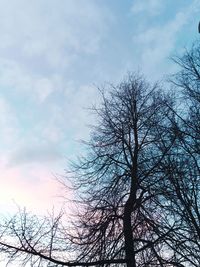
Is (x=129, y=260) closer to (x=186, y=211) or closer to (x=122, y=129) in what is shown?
(x=186, y=211)

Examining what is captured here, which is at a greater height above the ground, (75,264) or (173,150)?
(173,150)

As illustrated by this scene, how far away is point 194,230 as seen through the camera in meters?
10.2

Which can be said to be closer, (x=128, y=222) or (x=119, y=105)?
(x=128, y=222)

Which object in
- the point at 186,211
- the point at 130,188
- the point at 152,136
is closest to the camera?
the point at 186,211

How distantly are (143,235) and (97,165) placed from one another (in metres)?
2.60

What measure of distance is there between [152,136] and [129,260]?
152 inches

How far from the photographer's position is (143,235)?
1073 centimetres

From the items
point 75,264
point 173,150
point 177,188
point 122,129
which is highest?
point 122,129

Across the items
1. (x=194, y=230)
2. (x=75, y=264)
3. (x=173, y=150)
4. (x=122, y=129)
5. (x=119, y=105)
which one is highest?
(x=119, y=105)

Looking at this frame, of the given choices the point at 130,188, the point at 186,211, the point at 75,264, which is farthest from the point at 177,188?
the point at 75,264

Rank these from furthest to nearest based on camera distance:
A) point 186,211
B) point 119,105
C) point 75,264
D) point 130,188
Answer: point 119,105, point 130,188, point 186,211, point 75,264

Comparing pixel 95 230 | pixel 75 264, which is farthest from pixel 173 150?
pixel 75 264

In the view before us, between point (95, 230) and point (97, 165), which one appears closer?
point (95, 230)

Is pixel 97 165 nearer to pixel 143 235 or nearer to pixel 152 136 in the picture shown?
pixel 152 136
